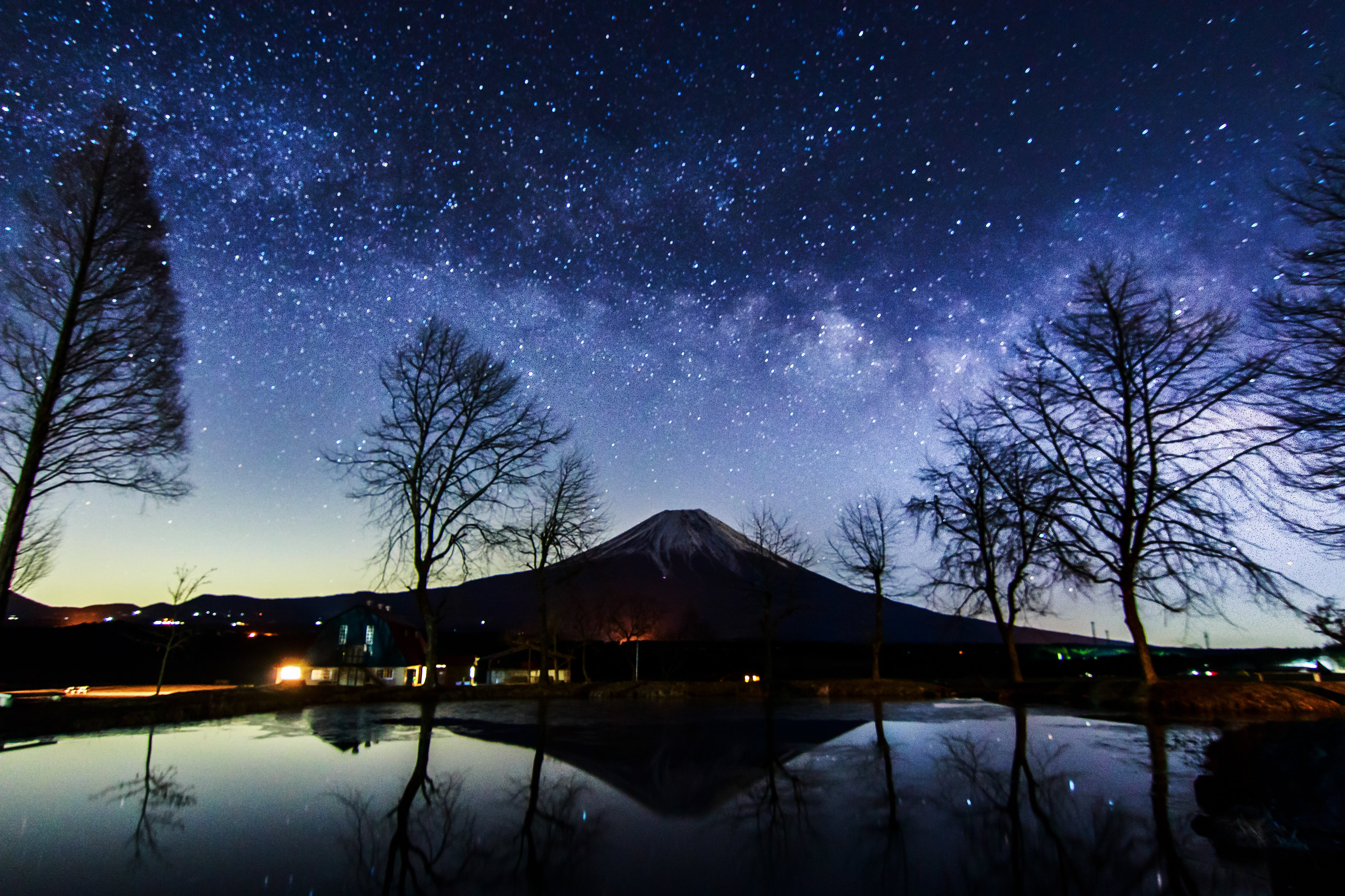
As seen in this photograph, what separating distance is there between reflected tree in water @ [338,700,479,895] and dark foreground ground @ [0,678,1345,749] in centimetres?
628

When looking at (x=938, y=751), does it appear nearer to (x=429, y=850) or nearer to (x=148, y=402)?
(x=429, y=850)

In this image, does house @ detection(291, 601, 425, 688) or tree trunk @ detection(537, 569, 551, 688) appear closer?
tree trunk @ detection(537, 569, 551, 688)

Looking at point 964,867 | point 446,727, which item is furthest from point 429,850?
point 446,727

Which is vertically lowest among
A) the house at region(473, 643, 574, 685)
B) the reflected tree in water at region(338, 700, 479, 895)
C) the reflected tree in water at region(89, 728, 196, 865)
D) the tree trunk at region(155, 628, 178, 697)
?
the house at region(473, 643, 574, 685)

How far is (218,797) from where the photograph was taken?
5.47 meters

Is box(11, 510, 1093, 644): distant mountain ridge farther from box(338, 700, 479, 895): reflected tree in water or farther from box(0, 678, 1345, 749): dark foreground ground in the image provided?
box(338, 700, 479, 895): reflected tree in water

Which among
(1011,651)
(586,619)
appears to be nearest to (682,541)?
(586,619)

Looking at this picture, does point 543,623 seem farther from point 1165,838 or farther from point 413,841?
point 1165,838

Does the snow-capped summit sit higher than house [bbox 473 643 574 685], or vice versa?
the snow-capped summit

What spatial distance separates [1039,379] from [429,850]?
1795 cm

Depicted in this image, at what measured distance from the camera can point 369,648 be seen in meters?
50.2

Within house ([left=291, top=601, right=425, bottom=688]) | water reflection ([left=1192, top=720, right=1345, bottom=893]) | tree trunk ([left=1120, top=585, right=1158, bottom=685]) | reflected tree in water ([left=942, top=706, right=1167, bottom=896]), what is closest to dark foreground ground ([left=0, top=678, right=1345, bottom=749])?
tree trunk ([left=1120, top=585, right=1158, bottom=685])

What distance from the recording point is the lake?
12.0ft

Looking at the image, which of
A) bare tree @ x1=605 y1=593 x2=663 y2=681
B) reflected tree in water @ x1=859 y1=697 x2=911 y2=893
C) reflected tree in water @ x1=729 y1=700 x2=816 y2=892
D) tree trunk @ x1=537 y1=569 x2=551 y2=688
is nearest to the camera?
reflected tree in water @ x1=859 y1=697 x2=911 y2=893
